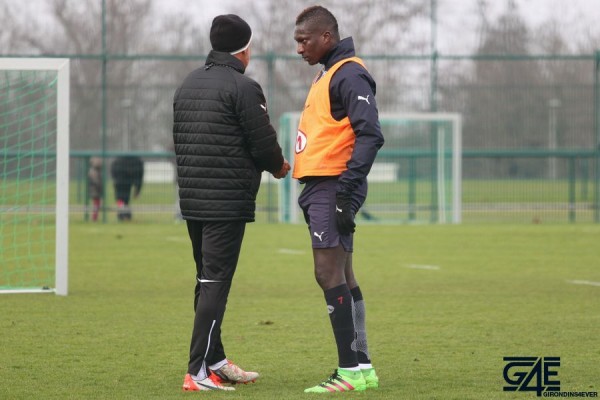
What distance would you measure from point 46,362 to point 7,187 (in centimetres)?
1180

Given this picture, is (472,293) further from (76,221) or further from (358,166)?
(76,221)

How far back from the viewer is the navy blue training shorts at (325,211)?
19.6 feet

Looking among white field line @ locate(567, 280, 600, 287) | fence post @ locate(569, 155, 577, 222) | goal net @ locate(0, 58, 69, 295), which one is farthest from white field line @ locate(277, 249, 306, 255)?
fence post @ locate(569, 155, 577, 222)

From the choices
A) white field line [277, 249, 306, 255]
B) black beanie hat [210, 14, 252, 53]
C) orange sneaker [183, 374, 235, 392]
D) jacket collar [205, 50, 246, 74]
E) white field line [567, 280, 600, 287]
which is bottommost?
orange sneaker [183, 374, 235, 392]

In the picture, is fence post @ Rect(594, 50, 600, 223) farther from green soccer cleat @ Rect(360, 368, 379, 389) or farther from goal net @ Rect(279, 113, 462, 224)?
green soccer cleat @ Rect(360, 368, 379, 389)

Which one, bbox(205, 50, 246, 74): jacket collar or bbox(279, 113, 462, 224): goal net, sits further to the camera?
bbox(279, 113, 462, 224): goal net

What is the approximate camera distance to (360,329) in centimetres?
631

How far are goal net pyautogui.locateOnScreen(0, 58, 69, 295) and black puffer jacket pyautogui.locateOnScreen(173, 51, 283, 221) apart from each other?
448 cm

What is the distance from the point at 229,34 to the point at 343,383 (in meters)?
1.86

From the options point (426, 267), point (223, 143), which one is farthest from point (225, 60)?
point (426, 267)

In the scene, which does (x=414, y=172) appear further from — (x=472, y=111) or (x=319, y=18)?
(x=319, y=18)

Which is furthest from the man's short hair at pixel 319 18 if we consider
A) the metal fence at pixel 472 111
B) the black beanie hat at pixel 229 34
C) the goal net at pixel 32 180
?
the metal fence at pixel 472 111

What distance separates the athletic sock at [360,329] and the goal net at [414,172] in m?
16.8

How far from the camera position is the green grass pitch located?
6305mm
